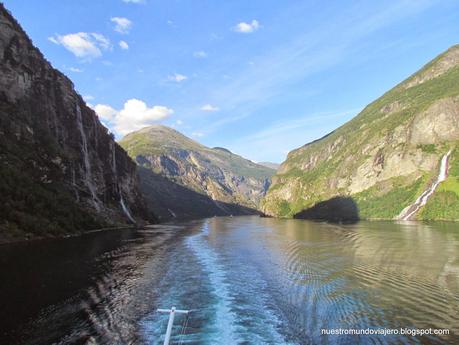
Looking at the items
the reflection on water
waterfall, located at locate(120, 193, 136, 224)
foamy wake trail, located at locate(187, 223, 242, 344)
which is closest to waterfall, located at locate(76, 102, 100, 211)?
waterfall, located at locate(120, 193, 136, 224)

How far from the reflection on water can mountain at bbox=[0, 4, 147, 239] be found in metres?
20.4

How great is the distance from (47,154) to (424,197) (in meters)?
148

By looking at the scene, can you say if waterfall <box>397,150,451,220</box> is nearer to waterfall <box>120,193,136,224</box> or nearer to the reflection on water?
waterfall <box>120,193,136,224</box>

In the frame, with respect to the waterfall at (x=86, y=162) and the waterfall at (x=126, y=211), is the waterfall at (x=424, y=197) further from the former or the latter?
the waterfall at (x=86, y=162)

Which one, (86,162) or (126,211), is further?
(126,211)

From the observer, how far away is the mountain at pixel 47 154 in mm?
70481

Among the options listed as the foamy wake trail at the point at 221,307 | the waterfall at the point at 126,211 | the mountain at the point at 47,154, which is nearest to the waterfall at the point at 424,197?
the waterfall at the point at 126,211

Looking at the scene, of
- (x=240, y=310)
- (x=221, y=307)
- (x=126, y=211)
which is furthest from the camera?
(x=126, y=211)

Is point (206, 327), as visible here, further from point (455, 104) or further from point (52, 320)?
point (455, 104)

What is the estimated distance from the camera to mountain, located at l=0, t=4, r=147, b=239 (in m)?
70.5

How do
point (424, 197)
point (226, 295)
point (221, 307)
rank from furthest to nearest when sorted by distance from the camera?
point (424, 197) < point (226, 295) < point (221, 307)

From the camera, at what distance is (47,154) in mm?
91750

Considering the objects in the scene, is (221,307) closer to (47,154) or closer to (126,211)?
(47,154)

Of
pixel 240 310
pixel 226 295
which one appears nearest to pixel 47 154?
pixel 226 295
